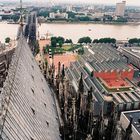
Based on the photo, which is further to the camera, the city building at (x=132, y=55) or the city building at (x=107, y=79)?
the city building at (x=132, y=55)

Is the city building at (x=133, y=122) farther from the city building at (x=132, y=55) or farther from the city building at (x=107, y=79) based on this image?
the city building at (x=132, y=55)

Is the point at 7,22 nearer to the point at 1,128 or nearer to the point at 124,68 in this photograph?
the point at 124,68

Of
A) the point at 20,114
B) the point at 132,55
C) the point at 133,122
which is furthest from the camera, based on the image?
the point at 132,55

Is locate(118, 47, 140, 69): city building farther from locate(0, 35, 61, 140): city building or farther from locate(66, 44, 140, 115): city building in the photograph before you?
locate(0, 35, 61, 140): city building

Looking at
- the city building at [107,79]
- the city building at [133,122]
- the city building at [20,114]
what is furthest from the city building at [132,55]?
the city building at [20,114]

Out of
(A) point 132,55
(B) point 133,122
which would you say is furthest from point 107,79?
(A) point 132,55

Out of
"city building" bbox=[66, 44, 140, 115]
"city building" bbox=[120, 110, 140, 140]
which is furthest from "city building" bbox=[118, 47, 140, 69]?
"city building" bbox=[120, 110, 140, 140]

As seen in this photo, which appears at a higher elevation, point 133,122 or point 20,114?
point 20,114

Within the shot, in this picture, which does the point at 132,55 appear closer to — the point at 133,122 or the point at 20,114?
the point at 133,122

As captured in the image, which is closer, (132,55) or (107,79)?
(107,79)
